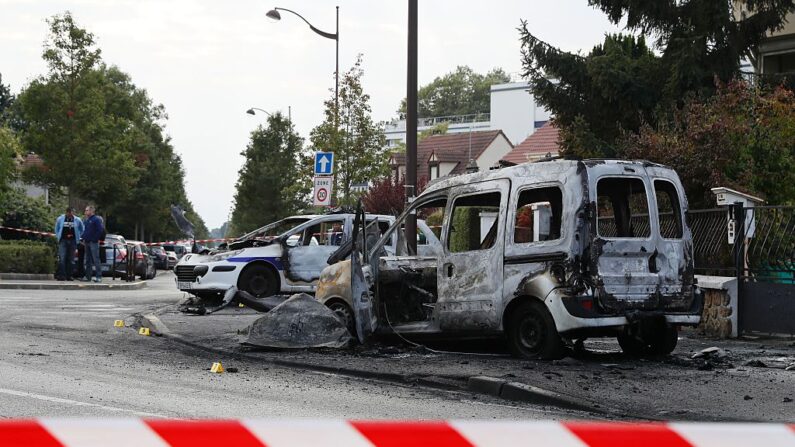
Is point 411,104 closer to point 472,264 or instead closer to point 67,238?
point 472,264

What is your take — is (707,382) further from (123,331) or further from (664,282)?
(123,331)

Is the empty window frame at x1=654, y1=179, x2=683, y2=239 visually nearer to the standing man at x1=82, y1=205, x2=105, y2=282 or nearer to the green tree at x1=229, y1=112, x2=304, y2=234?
the standing man at x1=82, y1=205, x2=105, y2=282

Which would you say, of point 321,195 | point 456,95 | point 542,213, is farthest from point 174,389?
point 456,95

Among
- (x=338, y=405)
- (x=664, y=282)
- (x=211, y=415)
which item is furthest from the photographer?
(x=664, y=282)

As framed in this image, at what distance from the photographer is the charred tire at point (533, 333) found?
11.1 meters

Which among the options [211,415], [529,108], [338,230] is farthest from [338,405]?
[529,108]

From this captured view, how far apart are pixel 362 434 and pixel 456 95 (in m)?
154

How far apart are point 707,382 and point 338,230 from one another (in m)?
11.7

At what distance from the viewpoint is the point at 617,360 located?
11.7m

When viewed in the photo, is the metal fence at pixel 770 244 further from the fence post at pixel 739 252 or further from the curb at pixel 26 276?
the curb at pixel 26 276

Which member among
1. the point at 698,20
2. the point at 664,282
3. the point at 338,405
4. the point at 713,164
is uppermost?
the point at 698,20

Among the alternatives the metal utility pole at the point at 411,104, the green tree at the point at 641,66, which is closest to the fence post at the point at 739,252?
the metal utility pole at the point at 411,104

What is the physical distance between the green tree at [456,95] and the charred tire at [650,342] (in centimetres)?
14031

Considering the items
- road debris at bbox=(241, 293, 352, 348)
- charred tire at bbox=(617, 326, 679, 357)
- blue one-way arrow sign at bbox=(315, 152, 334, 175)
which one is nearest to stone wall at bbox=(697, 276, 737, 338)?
charred tire at bbox=(617, 326, 679, 357)
